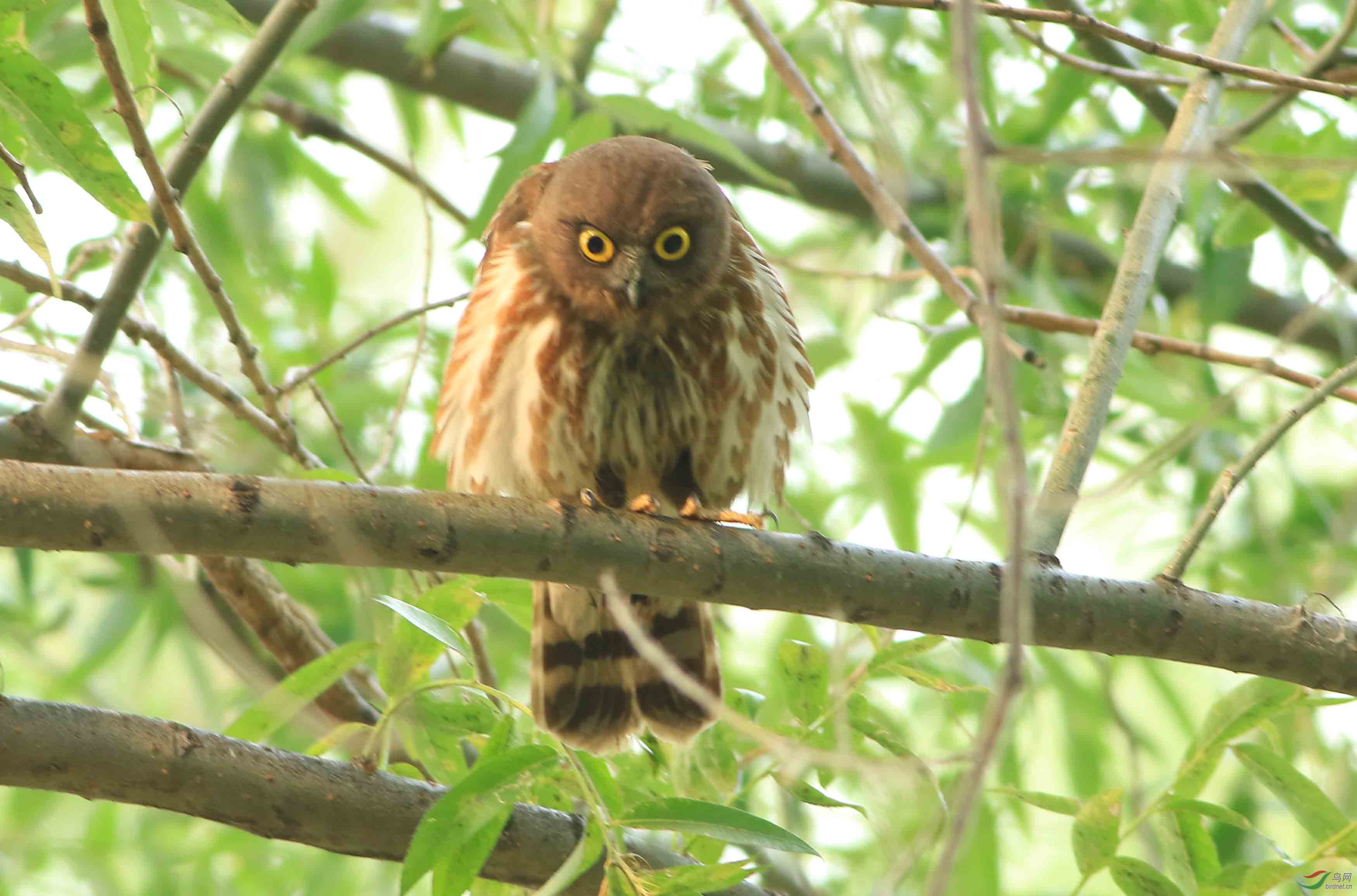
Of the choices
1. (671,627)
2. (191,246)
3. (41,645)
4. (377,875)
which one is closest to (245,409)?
(191,246)

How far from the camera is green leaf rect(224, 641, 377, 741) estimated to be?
2574 millimetres

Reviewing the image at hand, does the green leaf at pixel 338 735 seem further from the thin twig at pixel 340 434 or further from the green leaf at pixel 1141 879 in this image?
the green leaf at pixel 1141 879

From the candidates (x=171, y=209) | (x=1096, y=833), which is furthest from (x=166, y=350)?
(x=1096, y=833)

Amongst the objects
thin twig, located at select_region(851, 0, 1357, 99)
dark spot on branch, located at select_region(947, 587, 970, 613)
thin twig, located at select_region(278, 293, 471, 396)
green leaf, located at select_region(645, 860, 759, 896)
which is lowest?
green leaf, located at select_region(645, 860, 759, 896)

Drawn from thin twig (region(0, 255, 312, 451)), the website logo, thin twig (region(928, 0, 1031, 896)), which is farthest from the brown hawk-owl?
thin twig (region(928, 0, 1031, 896))

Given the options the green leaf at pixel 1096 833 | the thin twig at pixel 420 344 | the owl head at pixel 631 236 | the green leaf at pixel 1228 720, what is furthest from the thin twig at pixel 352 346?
the green leaf at pixel 1228 720

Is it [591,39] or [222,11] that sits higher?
[591,39]

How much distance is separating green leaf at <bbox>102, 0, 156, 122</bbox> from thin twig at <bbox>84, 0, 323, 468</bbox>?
133 mm

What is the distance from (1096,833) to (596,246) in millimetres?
1964

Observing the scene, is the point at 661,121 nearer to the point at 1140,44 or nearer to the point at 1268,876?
the point at 1140,44

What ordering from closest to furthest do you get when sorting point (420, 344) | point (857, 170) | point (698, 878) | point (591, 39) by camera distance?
point (698, 878) < point (857, 170) < point (420, 344) < point (591, 39)

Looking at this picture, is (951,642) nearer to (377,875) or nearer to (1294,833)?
(377,875)

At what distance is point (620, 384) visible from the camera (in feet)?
11.9

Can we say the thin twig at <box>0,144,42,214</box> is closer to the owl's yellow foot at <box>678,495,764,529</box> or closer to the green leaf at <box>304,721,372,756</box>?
the green leaf at <box>304,721,372,756</box>
